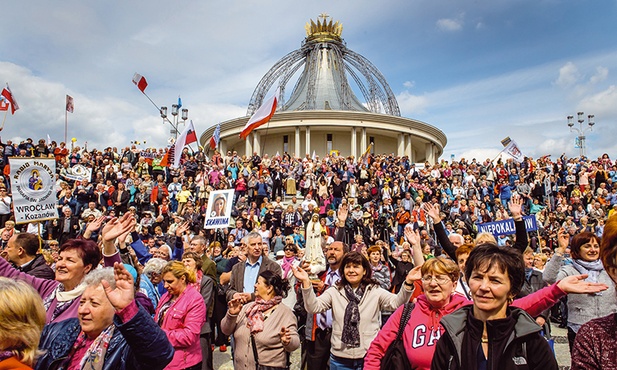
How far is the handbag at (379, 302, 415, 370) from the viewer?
3.00 metres

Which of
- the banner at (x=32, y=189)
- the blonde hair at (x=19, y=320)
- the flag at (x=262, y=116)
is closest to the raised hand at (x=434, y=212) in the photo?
the blonde hair at (x=19, y=320)

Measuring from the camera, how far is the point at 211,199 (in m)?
9.97

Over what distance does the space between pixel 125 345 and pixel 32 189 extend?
5.90m

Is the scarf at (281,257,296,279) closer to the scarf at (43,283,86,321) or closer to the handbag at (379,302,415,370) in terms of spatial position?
the handbag at (379,302,415,370)

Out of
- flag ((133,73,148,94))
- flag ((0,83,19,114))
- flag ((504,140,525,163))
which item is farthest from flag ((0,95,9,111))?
flag ((504,140,525,163))

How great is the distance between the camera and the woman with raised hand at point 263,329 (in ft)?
13.0

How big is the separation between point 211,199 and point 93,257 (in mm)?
6667

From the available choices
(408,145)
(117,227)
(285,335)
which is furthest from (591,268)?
(408,145)

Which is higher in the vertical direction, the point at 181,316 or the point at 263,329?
the point at 181,316

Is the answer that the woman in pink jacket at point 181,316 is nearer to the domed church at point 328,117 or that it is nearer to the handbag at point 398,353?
the handbag at point 398,353

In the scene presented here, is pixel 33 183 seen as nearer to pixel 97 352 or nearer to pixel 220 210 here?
pixel 220 210

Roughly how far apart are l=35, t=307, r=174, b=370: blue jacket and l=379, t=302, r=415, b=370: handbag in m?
1.57

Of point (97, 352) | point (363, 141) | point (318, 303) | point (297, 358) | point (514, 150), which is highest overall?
point (363, 141)

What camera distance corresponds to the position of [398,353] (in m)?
3.03
